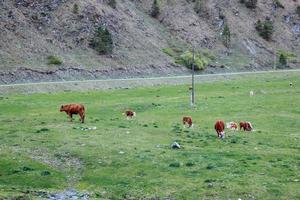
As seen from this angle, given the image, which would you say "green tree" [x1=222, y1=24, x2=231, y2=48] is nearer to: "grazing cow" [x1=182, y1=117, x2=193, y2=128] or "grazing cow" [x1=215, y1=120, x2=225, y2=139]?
"grazing cow" [x1=182, y1=117, x2=193, y2=128]

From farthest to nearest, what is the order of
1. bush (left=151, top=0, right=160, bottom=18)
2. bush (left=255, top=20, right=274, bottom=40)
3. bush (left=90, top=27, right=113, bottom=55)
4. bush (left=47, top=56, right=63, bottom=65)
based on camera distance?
bush (left=255, top=20, right=274, bottom=40), bush (left=151, top=0, right=160, bottom=18), bush (left=90, top=27, right=113, bottom=55), bush (left=47, top=56, right=63, bottom=65)

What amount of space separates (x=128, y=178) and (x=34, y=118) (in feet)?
92.4

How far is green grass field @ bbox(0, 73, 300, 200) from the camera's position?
27.1 m

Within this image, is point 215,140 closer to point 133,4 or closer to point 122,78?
point 122,78

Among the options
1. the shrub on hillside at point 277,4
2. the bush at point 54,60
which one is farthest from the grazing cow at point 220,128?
the shrub on hillside at point 277,4

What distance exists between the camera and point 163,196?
1027 inches

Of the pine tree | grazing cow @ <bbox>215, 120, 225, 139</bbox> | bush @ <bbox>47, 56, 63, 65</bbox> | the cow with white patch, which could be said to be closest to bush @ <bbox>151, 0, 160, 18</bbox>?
the pine tree

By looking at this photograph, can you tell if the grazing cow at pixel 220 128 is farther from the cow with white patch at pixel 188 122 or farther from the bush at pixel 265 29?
the bush at pixel 265 29

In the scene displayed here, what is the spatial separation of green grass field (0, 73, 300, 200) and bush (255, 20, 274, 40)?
9147 centimetres

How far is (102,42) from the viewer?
115m

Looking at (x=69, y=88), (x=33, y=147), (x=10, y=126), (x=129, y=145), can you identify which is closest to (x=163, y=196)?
(x=129, y=145)

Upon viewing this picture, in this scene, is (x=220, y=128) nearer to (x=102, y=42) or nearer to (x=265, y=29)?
(x=102, y=42)

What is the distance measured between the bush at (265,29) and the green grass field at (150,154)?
300ft

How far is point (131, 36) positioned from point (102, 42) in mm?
12113
